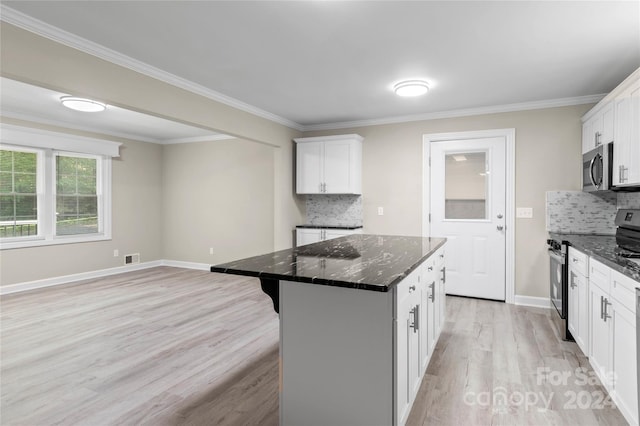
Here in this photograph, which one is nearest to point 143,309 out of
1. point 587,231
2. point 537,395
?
point 537,395

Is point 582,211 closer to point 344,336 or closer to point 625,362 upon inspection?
point 625,362

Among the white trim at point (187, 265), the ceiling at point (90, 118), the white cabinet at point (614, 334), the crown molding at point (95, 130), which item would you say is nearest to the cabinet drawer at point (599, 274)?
the white cabinet at point (614, 334)

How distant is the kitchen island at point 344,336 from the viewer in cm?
161

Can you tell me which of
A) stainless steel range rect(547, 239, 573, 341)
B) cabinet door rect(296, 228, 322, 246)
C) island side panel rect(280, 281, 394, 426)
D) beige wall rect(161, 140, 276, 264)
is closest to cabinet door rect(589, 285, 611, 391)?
stainless steel range rect(547, 239, 573, 341)

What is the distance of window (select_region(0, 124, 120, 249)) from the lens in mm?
4969

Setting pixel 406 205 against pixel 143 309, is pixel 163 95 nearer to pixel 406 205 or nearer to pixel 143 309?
pixel 143 309

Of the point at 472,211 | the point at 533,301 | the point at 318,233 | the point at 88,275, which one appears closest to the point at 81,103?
the point at 88,275

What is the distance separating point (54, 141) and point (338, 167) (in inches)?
166

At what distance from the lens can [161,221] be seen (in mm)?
6980

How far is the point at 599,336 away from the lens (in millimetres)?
2268

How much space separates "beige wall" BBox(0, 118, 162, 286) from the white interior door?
514 cm

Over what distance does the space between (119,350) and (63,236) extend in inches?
139

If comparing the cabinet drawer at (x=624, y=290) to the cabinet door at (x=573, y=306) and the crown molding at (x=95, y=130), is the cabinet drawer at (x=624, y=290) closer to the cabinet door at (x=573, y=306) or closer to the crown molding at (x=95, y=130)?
the cabinet door at (x=573, y=306)

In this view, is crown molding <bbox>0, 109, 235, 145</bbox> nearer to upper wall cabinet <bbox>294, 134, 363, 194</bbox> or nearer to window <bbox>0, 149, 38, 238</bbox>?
window <bbox>0, 149, 38, 238</bbox>
